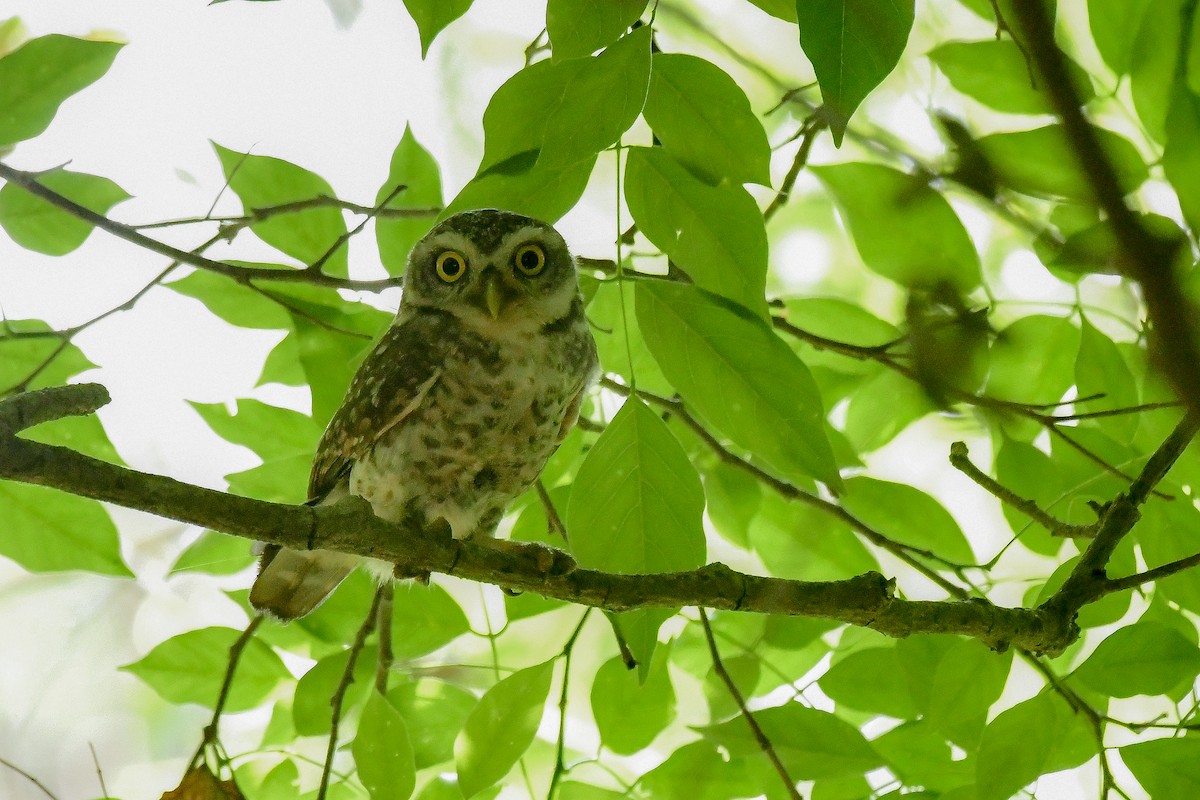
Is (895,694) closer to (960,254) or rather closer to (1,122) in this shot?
(960,254)

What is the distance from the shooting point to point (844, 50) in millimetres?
885

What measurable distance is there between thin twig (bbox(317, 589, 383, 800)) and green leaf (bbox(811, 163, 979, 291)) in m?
1.01

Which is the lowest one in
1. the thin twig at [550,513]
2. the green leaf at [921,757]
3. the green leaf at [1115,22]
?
the green leaf at [921,757]

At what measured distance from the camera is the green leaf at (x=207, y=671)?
177 cm

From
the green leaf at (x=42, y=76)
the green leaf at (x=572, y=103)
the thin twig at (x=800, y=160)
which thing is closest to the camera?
the green leaf at (x=572, y=103)

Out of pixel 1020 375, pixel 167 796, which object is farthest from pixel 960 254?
pixel 167 796

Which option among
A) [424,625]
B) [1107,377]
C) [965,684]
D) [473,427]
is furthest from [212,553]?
[1107,377]

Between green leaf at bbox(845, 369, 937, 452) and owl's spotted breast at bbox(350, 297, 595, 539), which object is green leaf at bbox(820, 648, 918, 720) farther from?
owl's spotted breast at bbox(350, 297, 595, 539)

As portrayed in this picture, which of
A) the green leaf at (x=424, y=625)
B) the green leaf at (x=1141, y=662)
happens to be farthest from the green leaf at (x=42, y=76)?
the green leaf at (x=1141, y=662)

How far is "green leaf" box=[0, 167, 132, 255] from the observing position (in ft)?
5.36

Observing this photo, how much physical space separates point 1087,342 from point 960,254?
0.95 feet

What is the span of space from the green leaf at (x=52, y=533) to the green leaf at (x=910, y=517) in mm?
1173

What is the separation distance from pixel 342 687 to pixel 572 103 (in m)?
1.05

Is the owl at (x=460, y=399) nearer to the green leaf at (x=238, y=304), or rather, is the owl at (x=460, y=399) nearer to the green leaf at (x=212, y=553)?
the green leaf at (x=212, y=553)
